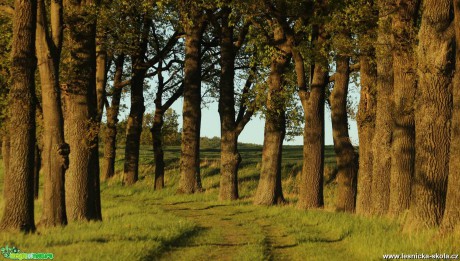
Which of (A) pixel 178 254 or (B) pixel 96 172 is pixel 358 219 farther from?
(B) pixel 96 172

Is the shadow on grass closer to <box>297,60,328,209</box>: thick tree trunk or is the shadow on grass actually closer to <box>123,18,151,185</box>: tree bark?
<box>297,60,328,209</box>: thick tree trunk

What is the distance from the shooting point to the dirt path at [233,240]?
12.8 metres

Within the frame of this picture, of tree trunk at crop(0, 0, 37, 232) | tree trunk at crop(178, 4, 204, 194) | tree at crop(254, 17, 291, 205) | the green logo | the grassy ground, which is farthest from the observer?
tree trunk at crop(178, 4, 204, 194)

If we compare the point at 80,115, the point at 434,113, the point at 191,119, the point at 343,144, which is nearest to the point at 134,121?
the point at 191,119

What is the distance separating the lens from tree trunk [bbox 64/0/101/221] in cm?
1853

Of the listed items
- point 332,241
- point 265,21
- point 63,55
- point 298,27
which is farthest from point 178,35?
point 332,241

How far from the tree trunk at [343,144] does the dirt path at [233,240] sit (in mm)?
3809

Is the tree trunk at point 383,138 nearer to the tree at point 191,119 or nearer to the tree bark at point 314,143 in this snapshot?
the tree bark at point 314,143

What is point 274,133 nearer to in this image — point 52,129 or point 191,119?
point 191,119

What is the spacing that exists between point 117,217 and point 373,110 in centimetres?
932

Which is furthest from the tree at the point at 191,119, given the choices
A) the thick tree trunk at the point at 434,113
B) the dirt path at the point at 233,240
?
the thick tree trunk at the point at 434,113

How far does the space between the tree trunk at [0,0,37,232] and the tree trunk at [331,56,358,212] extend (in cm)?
1134

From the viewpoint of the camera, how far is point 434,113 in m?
14.3

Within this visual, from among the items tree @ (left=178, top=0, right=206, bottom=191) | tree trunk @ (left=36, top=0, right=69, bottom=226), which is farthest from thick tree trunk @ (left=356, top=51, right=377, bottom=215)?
tree @ (left=178, top=0, right=206, bottom=191)
